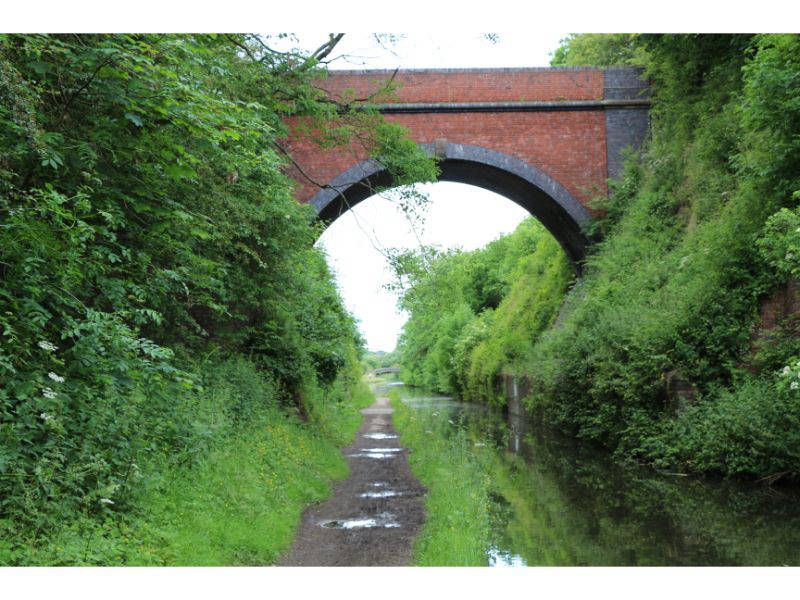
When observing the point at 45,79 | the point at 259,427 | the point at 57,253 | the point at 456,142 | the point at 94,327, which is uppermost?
the point at 456,142

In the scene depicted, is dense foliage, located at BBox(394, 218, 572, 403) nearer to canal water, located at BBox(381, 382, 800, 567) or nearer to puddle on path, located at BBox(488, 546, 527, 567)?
canal water, located at BBox(381, 382, 800, 567)

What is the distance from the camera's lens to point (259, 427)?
9820 mm

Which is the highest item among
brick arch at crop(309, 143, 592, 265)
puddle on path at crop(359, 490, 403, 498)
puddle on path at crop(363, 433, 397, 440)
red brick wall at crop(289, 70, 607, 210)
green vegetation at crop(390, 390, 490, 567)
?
red brick wall at crop(289, 70, 607, 210)

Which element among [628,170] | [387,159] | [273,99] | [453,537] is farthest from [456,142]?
[453,537]

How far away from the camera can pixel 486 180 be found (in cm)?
1995

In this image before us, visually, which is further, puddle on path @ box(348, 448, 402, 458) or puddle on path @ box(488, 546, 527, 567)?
puddle on path @ box(348, 448, 402, 458)

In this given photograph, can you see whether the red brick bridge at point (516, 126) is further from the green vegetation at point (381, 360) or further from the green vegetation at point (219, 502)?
the green vegetation at point (381, 360)

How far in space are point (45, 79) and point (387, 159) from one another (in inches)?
290

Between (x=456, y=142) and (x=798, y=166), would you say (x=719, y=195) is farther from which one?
(x=456, y=142)

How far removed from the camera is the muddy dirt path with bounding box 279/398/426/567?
20.5 ft

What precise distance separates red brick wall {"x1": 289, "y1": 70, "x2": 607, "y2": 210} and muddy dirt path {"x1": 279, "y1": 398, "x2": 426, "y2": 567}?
8.94 m

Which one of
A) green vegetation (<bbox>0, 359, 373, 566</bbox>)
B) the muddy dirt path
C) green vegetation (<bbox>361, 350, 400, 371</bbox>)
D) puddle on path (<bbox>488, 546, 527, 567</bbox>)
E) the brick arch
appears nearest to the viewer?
green vegetation (<bbox>0, 359, 373, 566</bbox>)

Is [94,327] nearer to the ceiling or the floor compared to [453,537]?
nearer to the ceiling

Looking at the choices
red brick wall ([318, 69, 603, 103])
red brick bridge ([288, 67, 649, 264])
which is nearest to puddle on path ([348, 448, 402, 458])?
red brick bridge ([288, 67, 649, 264])
